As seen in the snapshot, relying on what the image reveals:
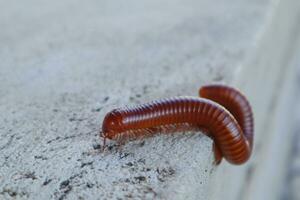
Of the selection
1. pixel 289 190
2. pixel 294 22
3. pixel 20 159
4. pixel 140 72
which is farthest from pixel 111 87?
pixel 294 22

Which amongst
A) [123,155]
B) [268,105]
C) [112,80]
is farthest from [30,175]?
[268,105]

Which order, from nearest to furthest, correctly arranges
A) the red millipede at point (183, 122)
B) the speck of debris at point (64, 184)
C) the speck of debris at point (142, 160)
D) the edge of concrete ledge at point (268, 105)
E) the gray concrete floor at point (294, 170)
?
the speck of debris at point (64, 184), the speck of debris at point (142, 160), the red millipede at point (183, 122), the edge of concrete ledge at point (268, 105), the gray concrete floor at point (294, 170)

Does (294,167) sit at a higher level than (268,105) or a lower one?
lower

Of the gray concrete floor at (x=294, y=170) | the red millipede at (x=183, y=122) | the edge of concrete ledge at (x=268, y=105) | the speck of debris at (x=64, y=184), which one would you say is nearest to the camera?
the speck of debris at (x=64, y=184)

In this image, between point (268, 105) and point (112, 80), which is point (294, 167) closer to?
A: point (268, 105)

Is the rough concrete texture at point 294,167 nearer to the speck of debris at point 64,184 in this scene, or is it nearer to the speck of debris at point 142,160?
the speck of debris at point 142,160

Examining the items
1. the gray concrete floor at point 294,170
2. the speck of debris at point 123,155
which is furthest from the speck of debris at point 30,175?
the gray concrete floor at point 294,170
